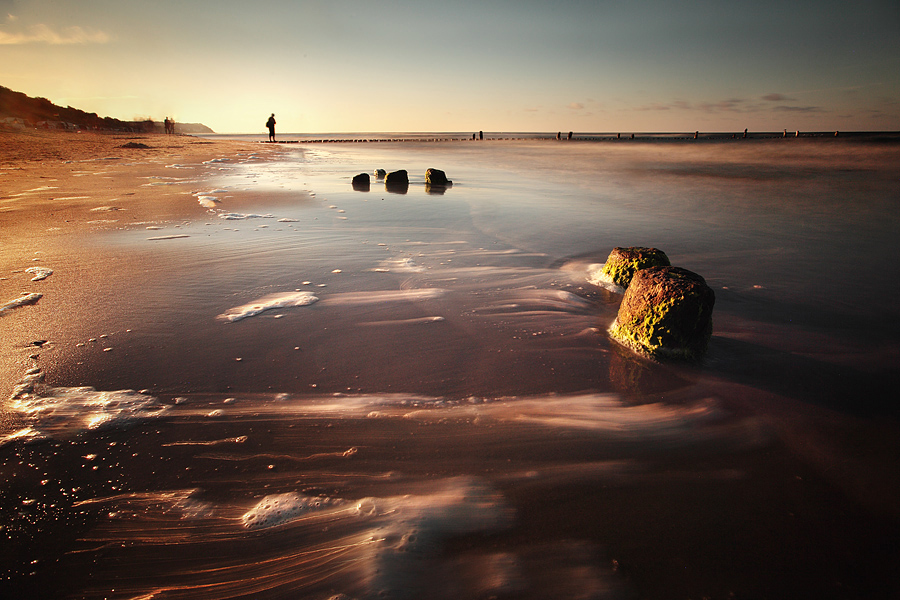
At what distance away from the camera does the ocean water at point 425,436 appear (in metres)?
1.42

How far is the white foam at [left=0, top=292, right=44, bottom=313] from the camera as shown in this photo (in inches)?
121

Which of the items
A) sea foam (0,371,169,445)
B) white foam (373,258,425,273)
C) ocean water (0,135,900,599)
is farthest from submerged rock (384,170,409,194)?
sea foam (0,371,169,445)

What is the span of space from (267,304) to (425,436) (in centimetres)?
208

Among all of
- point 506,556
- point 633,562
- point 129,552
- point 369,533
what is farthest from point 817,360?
point 129,552

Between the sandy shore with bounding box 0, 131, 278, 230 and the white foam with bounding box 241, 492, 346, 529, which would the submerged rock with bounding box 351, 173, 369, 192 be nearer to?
the sandy shore with bounding box 0, 131, 278, 230

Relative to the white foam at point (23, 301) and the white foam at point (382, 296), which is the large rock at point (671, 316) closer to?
the white foam at point (382, 296)

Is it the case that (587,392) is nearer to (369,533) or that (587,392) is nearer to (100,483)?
(369,533)

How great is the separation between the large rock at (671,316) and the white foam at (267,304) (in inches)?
103

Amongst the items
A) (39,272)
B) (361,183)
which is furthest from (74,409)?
(361,183)

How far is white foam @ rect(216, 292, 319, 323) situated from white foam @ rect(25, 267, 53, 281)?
1.96 meters

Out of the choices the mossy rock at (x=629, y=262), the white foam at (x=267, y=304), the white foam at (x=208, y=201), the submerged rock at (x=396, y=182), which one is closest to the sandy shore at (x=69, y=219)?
the white foam at (x=208, y=201)

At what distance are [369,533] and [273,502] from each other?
1.39ft

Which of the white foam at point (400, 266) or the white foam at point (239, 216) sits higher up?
the white foam at point (239, 216)

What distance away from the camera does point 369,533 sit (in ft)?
5.04
